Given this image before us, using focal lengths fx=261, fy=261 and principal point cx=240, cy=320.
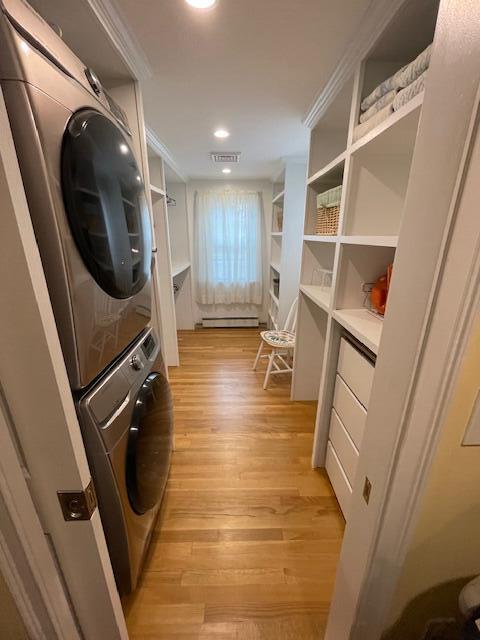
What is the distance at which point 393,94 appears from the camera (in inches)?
35.3

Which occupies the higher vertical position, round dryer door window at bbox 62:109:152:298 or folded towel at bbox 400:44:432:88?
folded towel at bbox 400:44:432:88

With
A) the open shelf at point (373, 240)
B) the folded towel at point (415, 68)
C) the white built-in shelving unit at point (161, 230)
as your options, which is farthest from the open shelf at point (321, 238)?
the white built-in shelving unit at point (161, 230)

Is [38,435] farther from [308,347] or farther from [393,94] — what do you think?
[308,347]

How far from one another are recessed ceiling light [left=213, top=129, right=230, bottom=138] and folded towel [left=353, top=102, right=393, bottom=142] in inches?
45.0

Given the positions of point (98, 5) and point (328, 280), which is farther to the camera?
point (328, 280)

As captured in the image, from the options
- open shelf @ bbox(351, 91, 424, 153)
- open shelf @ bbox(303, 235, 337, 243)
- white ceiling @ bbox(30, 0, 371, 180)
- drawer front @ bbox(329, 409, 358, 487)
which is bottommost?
drawer front @ bbox(329, 409, 358, 487)

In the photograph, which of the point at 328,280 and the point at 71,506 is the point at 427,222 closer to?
the point at 71,506

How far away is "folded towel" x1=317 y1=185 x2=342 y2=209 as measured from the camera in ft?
4.44

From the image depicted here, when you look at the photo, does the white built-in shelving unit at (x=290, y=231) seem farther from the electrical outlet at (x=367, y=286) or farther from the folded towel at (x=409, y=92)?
the folded towel at (x=409, y=92)

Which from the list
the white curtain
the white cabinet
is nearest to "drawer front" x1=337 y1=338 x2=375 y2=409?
the white cabinet

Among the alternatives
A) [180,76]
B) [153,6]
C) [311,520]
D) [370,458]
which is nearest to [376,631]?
[370,458]

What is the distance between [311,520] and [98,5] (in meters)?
2.26

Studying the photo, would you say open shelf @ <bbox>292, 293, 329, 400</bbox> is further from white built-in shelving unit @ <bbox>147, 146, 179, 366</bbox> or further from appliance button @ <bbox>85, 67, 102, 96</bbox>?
appliance button @ <bbox>85, 67, 102, 96</bbox>

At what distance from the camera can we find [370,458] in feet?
1.97
